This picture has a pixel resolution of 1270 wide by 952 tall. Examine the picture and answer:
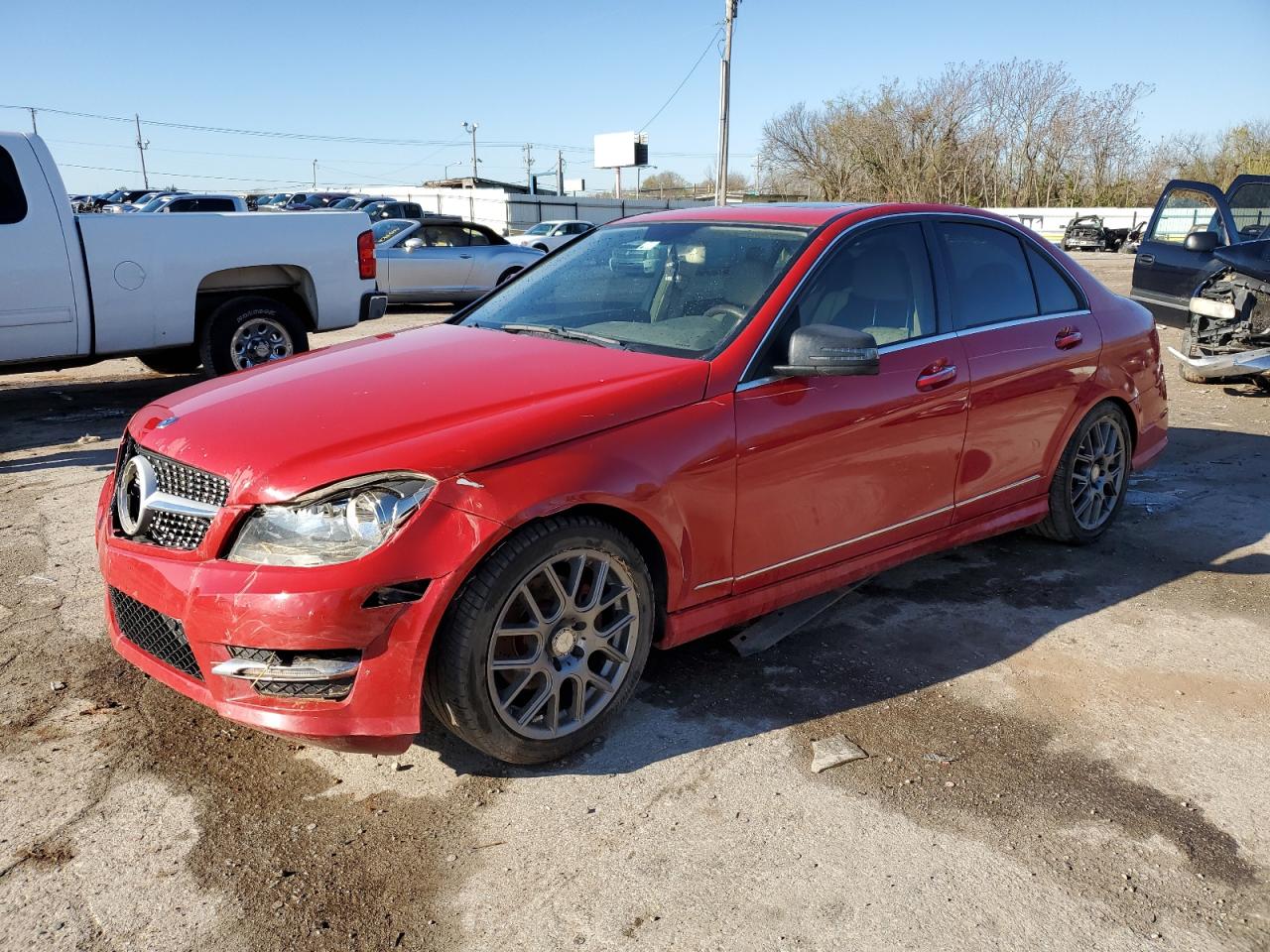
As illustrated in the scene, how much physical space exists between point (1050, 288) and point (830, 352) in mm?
2006

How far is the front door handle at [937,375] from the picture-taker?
403cm

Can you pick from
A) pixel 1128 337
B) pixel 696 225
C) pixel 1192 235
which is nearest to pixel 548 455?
pixel 696 225

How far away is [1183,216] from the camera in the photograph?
10602 millimetres

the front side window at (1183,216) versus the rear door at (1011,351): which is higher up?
the front side window at (1183,216)

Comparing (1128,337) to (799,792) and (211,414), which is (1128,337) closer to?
(799,792)

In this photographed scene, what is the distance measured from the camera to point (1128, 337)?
5184 millimetres

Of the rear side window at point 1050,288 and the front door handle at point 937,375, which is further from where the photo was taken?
the rear side window at point 1050,288

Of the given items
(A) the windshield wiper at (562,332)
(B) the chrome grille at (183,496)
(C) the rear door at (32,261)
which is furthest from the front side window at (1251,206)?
(C) the rear door at (32,261)

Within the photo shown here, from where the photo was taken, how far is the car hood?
284 centimetres

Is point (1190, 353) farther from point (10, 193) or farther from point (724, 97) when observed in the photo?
point (724, 97)

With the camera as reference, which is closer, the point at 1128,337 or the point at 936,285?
the point at 936,285

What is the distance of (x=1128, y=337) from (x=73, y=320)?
7027mm

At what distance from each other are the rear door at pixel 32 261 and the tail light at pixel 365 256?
2430mm

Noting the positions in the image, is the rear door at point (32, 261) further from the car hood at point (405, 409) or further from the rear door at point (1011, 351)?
the rear door at point (1011, 351)
